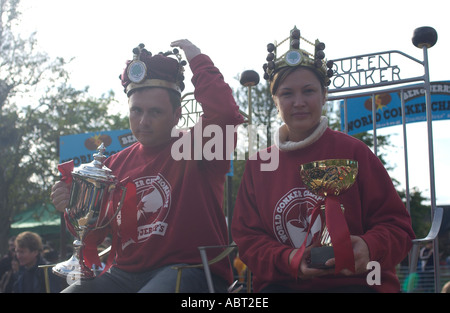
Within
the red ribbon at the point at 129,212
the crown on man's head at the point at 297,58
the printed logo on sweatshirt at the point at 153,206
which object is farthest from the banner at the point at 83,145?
the crown on man's head at the point at 297,58

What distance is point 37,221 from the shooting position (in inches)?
648

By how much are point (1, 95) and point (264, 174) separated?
15.2 m

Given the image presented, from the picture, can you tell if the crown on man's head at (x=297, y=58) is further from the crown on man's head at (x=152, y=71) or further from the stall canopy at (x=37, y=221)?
the stall canopy at (x=37, y=221)

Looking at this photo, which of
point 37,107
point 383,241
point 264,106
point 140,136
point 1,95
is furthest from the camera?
point 264,106

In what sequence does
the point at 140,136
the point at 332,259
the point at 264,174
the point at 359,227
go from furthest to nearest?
the point at 140,136, the point at 264,174, the point at 359,227, the point at 332,259

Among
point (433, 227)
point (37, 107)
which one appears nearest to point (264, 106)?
point (37, 107)

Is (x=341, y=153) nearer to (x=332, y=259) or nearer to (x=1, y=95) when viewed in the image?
(x=332, y=259)

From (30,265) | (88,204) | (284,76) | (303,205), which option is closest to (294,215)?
(303,205)

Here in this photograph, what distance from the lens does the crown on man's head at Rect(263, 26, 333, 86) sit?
7.45ft

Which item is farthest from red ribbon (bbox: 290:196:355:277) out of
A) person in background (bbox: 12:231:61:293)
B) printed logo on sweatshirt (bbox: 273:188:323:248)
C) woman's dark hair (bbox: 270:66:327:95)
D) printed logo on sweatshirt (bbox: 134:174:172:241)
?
person in background (bbox: 12:231:61:293)

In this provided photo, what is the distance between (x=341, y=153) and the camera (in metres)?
2.23

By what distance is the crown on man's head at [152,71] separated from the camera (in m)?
2.62

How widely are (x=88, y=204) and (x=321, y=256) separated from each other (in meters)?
1.23

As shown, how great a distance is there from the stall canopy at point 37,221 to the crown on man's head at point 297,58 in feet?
43.9
